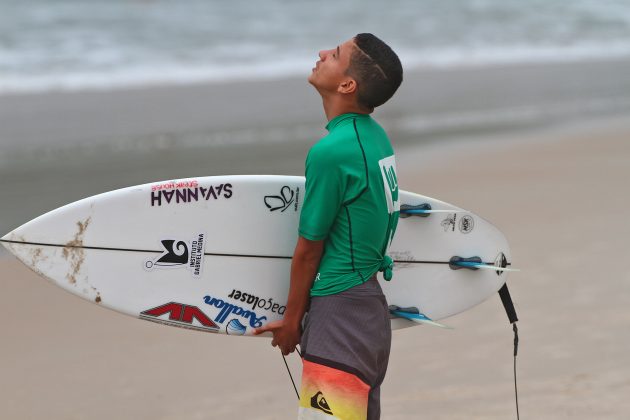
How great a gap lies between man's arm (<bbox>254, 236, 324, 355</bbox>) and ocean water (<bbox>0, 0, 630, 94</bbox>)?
9495 millimetres

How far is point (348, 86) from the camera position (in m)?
2.27

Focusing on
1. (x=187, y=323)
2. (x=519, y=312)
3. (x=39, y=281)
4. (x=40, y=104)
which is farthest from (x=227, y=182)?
(x=40, y=104)

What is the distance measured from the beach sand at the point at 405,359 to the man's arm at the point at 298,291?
1247mm

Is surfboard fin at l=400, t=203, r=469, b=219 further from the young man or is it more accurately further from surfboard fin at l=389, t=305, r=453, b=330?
the young man

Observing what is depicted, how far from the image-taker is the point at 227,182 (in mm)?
2787

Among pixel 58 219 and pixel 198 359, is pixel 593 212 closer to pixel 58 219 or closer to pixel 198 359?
pixel 198 359

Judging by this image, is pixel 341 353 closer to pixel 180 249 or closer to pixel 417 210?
pixel 180 249

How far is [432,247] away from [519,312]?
1642mm

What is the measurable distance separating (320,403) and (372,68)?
84 cm

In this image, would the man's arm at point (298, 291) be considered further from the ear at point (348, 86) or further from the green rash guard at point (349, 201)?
the ear at point (348, 86)

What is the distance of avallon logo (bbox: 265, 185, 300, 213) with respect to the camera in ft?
9.00

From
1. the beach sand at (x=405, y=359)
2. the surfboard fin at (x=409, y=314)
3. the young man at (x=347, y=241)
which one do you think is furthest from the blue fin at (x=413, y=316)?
the beach sand at (x=405, y=359)

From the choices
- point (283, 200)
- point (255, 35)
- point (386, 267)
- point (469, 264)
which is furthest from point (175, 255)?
point (255, 35)

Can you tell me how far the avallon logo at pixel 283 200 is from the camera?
274 cm
